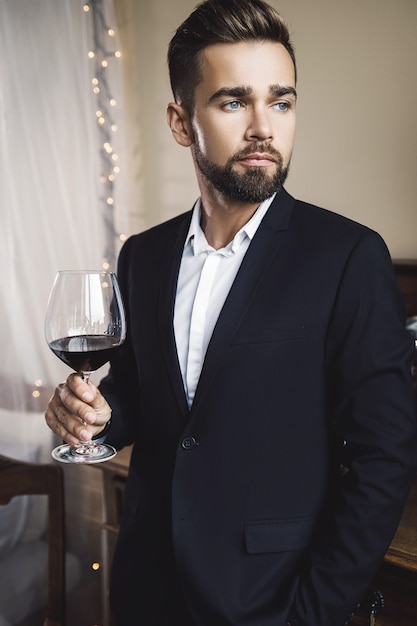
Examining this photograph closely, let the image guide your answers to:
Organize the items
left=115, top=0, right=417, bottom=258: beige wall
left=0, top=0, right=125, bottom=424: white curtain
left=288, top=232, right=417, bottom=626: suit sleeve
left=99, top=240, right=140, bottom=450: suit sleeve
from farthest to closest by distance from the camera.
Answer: left=0, top=0, right=125, bottom=424: white curtain < left=115, top=0, right=417, bottom=258: beige wall < left=99, top=240, right=140, bottom=450: suit sleeve < left=288, top=232, right=417, bottom=626: suit sleeve

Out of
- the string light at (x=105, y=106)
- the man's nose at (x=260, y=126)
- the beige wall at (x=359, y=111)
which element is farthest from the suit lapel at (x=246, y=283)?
the string light at (x=105, y=106)

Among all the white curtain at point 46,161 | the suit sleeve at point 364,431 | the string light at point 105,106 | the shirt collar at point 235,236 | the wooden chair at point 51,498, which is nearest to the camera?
the suit sleeve at point 364,431

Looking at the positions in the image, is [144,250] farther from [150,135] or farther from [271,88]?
[150,135]

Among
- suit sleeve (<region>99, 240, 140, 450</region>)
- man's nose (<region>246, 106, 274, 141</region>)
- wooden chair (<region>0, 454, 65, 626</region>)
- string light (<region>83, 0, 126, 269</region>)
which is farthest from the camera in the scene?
string light (<region>83, 0, 126, 269</region>)

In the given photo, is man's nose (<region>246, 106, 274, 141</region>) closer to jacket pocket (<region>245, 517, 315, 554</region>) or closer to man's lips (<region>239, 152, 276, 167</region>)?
man's lips (<region>239, 152, 276, 167</region>)

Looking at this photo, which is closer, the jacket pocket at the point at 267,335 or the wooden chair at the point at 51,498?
the jacket pocket at the point at 267,335

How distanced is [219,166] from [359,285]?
37 centimetres

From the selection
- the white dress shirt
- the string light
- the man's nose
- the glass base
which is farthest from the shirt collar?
the string light

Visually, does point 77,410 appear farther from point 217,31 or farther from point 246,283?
point 217,31

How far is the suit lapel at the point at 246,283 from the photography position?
1.14 m

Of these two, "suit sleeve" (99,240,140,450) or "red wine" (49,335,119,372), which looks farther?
"suit sleeve" (99,240,140,450)

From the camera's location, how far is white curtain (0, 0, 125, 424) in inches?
88.4

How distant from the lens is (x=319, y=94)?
2068 mm

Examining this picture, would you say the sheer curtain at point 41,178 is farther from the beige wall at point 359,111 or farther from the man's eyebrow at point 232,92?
the man's eyebrow at point 232,92
